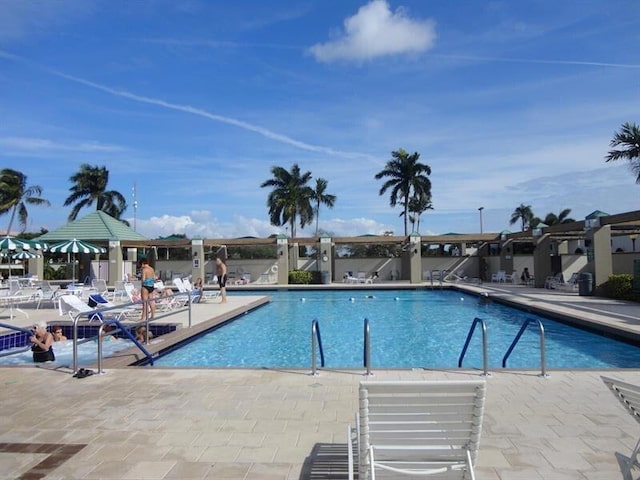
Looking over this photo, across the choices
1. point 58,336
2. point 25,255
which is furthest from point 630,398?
point 25,255

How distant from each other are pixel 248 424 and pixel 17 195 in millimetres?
41325

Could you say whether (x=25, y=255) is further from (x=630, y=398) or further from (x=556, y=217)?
(x=556, y=217)

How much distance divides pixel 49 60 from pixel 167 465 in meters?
12.3

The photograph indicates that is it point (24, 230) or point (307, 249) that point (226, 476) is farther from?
point (24, 230)

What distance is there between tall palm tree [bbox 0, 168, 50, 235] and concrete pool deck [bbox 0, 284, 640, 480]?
1468 inches

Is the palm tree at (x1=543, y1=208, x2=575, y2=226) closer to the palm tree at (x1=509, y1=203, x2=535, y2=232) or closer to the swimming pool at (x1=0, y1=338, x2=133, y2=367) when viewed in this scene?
the palm tree at (x1=509, y1=203, x2=535, y2=232)

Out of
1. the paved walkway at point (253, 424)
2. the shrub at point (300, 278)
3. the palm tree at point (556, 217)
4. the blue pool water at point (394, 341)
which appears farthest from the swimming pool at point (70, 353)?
the palm tree at point (556, 217)

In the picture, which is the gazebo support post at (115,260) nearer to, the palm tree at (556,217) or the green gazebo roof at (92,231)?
the green gazebo roof at (92,231)

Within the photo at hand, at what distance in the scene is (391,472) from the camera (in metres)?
2.69

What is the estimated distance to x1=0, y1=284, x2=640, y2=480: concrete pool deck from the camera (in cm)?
339

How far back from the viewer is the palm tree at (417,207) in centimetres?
3631

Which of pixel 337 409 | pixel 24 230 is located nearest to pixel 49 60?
pixel 337 409

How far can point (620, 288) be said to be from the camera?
605 inches

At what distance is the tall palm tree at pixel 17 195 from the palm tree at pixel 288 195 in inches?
748
